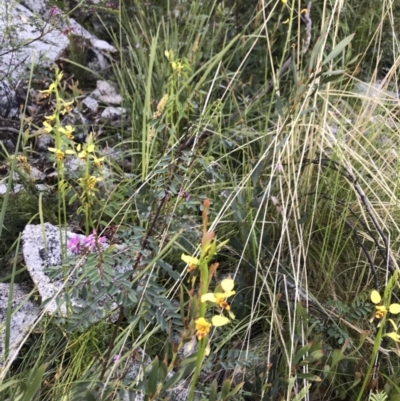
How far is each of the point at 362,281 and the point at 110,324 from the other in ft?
2.03

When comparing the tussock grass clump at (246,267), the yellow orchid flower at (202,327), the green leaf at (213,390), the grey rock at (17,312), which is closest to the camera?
the yellow orchid flower at (202,327)

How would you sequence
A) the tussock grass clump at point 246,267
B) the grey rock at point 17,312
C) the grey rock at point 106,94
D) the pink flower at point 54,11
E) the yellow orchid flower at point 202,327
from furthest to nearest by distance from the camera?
the grey rock at point 106,94, the pink flower at point 54,11, the grey rock at point 17,312, the tussock grass clump at point 246,267, the yellow orchid flower at point 202,327

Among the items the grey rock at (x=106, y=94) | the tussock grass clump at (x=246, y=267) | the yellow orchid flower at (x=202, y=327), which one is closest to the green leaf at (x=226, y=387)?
the tussock grass clump at (x=246, y=267)

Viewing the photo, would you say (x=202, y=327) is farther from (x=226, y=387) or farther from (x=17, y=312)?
(x=17, y=312)

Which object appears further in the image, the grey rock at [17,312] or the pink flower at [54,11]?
the pink flower at [54,11]

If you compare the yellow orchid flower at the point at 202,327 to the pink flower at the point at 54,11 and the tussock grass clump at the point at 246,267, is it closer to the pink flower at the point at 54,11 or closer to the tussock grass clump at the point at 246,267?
the tussock grass clump at the point at 246,267

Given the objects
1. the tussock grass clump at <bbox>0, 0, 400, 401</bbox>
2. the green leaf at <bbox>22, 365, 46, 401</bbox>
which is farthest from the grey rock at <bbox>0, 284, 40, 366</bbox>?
the green leaf at <bbox>22, 365, 46, 401</bbox>

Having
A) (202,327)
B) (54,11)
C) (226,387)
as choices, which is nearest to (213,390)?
(226,387)

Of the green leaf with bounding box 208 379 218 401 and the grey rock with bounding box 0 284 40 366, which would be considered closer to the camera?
the green leaf with bounding box 208 379 218 401

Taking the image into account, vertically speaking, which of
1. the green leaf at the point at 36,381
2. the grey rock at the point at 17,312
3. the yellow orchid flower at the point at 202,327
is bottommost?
the grey rock at the point at 17,312

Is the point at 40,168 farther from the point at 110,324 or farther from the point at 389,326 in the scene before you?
the point at 389,326

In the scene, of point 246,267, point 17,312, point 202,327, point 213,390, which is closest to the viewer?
point 202,327

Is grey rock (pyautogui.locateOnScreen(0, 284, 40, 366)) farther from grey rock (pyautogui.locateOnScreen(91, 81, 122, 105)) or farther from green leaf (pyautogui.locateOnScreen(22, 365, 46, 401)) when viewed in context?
grey rock (pyautogui.locateOnScreen(91, 81, 122, 105))

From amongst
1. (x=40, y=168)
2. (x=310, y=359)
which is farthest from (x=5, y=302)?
(x=310, y=359)
